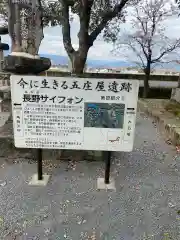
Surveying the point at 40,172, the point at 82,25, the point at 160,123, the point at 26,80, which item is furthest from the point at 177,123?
the point at 82,25

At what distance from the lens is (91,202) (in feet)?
7.99

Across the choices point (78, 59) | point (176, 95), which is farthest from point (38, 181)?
point (78, 59)

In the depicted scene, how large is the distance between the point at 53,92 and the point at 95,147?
0.80 m

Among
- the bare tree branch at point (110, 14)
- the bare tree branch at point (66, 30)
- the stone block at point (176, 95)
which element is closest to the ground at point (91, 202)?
the stone block at point (176, 95)

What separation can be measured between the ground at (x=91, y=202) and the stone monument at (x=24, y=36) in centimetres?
141

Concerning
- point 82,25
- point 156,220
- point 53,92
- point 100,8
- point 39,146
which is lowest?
point 156,220

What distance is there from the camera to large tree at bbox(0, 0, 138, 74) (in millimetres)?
8102

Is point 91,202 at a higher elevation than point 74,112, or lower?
lower

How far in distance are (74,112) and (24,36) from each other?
149 centimetres

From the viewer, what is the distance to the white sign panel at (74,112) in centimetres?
236

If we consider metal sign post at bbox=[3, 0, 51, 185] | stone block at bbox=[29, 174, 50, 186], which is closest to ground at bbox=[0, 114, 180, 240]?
stone block at bbox=[29, 174, 50, 186]

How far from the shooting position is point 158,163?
341cm

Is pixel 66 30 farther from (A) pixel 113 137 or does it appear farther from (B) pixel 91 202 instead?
(B) pixel 91 202

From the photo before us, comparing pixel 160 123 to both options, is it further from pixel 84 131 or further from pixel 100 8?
pixel 100 8
